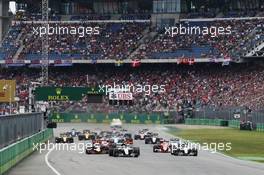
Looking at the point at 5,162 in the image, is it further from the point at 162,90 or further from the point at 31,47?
the point at 31,47

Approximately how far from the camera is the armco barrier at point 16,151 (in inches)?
1046

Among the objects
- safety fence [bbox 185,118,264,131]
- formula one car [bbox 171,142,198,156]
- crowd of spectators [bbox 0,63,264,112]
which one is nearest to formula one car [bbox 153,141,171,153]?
formula one car [bbox 171,142,198,156]

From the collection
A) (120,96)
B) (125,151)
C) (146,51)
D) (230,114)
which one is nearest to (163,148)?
(125,151)

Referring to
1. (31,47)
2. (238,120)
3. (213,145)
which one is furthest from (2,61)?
(213,145)

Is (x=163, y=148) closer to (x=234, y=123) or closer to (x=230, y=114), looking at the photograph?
(x=234, y=123)

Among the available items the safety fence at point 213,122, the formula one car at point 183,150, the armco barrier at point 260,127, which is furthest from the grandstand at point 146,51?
the formula one car at point 183,150

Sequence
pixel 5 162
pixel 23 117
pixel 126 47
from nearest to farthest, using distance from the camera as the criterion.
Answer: pixel 5 162 → pixel 23 117 → pixel 126 47

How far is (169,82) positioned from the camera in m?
95.2

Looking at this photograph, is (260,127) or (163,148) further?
(260,127)

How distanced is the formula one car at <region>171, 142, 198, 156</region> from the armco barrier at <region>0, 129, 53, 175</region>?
8.13 m

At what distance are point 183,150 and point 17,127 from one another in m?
10.4

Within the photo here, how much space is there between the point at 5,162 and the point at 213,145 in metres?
27.1

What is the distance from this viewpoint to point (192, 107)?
3691 inches
